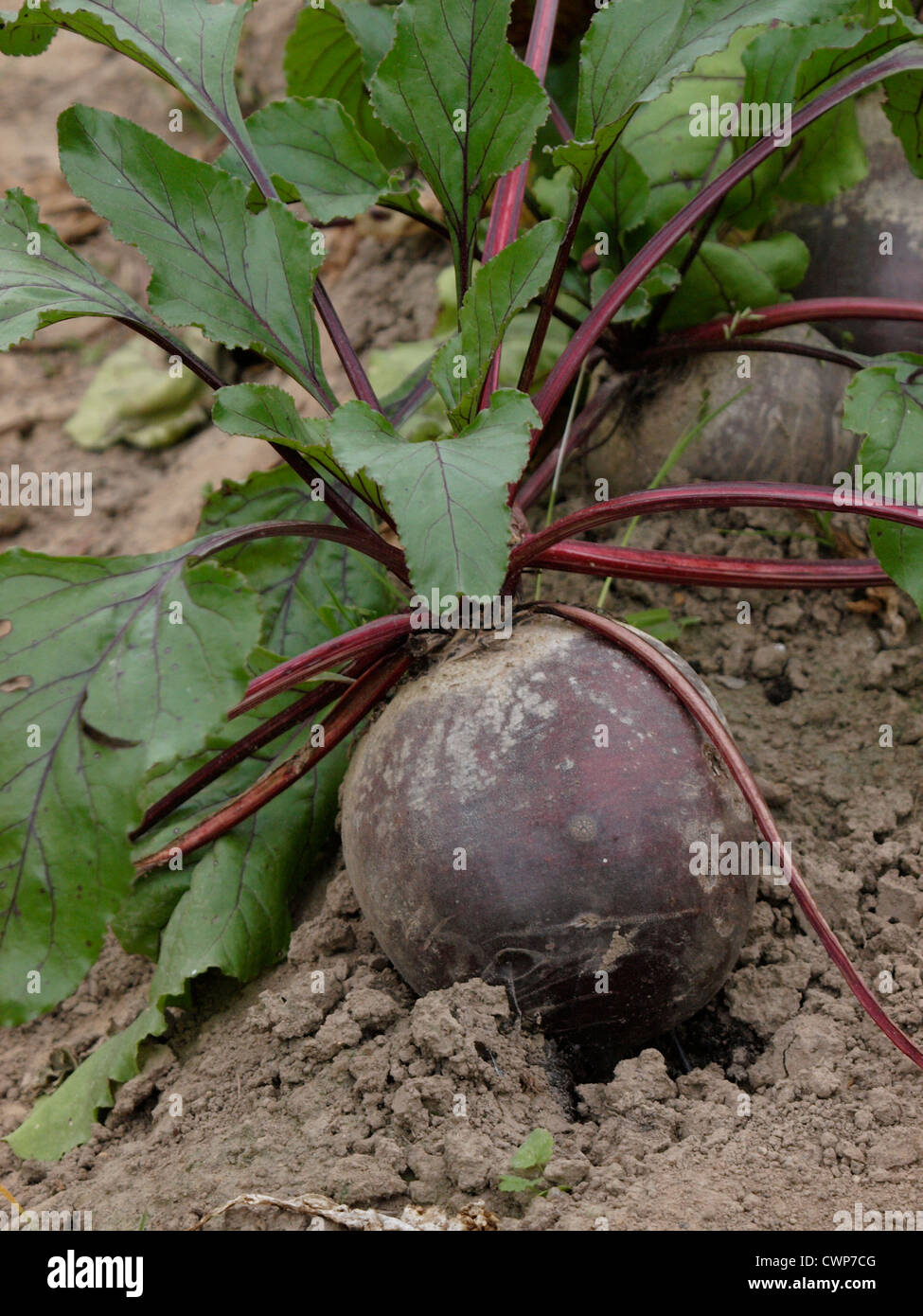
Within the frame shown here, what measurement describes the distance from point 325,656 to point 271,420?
0.43m

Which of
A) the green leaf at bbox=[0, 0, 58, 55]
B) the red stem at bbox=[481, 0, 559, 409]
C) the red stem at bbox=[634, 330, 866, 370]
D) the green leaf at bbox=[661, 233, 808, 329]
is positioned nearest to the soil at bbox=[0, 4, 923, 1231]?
the red stem at bbox=[634, 330, 866, 370]

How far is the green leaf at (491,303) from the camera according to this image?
1795mm

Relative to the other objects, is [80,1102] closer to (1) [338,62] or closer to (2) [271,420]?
(2) [271,420]

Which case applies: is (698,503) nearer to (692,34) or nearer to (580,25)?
(692,34)

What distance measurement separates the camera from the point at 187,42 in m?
2.18

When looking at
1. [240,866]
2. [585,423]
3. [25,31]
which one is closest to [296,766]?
[240,866]

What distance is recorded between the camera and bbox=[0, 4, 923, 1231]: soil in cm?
165

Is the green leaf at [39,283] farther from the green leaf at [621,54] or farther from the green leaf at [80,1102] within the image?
the green leaf at [80,1102]

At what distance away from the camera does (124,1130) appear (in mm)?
2150

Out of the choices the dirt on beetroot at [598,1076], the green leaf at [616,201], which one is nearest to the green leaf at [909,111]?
the green leaf at [616,201]

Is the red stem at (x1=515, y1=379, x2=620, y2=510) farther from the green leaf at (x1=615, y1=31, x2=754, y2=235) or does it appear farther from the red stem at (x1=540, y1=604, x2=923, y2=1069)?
the red stem at (x1=540, y1=604, x2=923, y2=1069)

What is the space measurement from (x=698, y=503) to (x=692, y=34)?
0.85 m
